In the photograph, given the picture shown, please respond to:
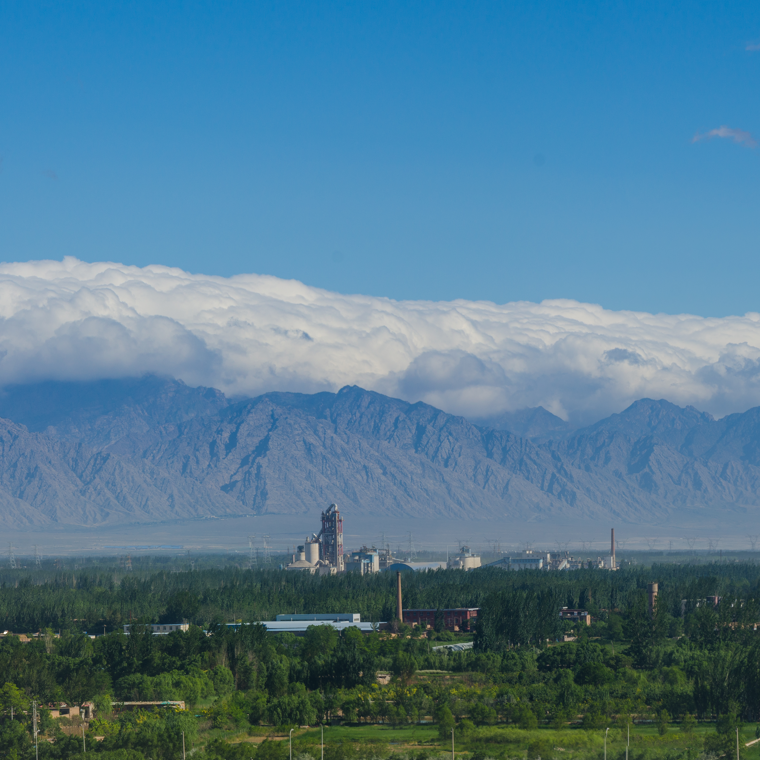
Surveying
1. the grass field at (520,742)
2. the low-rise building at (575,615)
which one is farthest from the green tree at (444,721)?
the low-rise building at (575,615)

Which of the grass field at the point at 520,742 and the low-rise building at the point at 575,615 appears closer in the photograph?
the grass field at the point at 520,742

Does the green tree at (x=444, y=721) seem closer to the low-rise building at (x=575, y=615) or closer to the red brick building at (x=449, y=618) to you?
the red brick building at (x=449, y=618)

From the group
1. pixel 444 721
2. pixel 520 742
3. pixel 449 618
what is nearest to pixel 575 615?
pixel 449 618

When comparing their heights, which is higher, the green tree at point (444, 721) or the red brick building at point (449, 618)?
the red brick building at point (449, 618)

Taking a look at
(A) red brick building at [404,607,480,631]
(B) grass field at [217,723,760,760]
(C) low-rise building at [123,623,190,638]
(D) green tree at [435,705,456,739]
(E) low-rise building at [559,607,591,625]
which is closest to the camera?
(B) grass field at [217,723,760,760]

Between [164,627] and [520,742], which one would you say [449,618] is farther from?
[520,742]

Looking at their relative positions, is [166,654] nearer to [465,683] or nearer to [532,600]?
[465,683]

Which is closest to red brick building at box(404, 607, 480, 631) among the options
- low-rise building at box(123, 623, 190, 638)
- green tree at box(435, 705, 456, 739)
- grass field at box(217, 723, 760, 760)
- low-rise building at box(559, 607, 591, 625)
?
low-rise building at box(559, 607, 591, 625)

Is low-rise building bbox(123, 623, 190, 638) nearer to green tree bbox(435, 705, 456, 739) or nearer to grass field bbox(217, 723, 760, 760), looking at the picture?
grass field bbox(217, 723, 760, 760)
